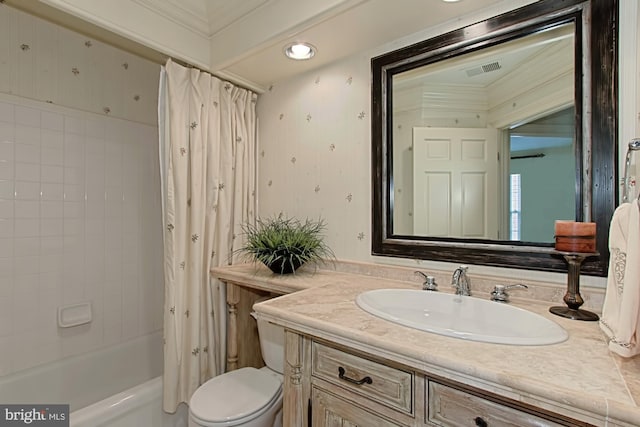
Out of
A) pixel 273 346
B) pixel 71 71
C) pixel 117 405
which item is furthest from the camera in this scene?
pixel 71 71

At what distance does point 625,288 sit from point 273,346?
55.2 inches

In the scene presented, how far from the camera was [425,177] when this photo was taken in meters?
1.45

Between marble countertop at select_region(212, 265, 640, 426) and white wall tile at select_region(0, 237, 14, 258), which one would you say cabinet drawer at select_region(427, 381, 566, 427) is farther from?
white wall tile at select_region(0, 237, 14, 258)

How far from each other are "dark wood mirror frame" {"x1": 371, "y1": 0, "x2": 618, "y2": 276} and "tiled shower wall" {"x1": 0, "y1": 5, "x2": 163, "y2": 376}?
5.37ft

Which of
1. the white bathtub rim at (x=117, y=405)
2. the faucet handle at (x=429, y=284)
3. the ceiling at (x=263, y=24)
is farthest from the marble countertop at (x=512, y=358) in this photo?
the ceiling at (x=263, y=24)

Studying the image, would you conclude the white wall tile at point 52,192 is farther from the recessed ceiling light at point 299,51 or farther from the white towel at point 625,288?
the white towel at point 625,288

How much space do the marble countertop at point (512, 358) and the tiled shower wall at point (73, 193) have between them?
1.51 m

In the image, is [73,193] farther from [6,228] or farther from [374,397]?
[374,397]

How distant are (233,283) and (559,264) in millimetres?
1458

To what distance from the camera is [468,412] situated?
705mm

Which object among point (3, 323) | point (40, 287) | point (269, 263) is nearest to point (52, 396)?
point (3, 323)

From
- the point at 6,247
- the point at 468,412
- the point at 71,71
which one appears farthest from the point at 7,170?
the point at 468,412

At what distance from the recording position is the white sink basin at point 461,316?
82 centimetres

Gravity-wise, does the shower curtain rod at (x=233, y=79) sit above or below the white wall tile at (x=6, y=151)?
above
